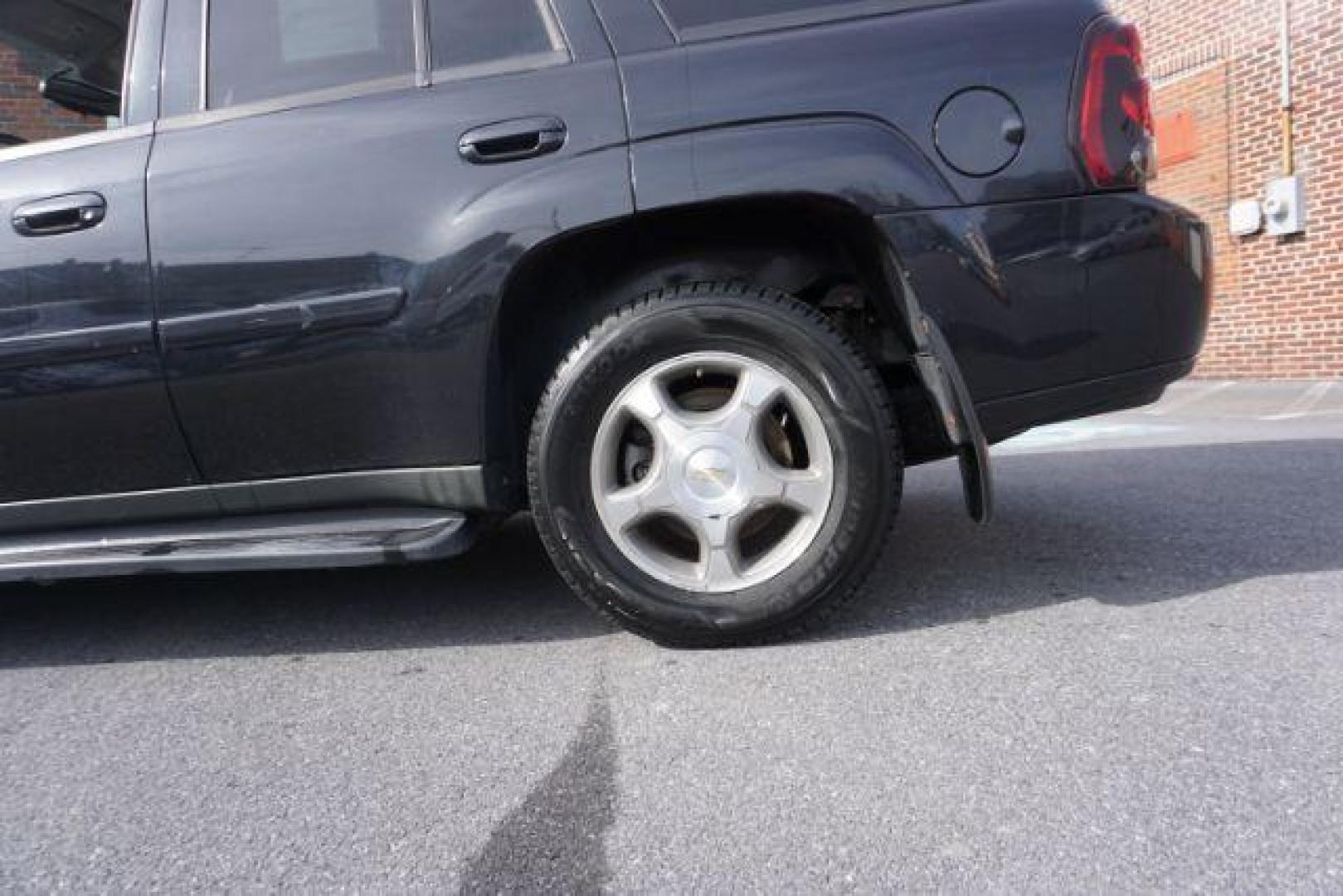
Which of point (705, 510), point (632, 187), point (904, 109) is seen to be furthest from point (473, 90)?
point (705, 510)

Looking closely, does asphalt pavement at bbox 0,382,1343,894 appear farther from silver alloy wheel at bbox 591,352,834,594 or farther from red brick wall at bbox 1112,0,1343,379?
red brick wall at bbox 1112,0,1343,379

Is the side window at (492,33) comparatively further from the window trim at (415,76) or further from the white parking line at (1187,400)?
the white parking line at (1187,400)

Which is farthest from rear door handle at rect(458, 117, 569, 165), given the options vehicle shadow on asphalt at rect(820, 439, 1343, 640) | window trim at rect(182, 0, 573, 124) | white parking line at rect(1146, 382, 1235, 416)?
white parking line at rect(1146, 382, 1235, 416)

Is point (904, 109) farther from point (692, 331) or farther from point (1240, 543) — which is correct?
point (1240, 543)

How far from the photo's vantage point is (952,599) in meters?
2.43

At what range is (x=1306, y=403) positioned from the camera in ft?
20.6

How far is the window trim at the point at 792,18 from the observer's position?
212 cm

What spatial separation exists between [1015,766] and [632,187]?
4.90ft

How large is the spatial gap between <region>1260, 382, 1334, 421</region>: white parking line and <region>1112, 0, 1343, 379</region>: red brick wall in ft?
2.15

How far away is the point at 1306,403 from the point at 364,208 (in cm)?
677

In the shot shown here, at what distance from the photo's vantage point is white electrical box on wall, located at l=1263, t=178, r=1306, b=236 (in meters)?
7.48

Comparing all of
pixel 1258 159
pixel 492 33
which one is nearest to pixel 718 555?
pixel 492 33

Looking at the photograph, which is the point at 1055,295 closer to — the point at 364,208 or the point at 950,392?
the point at 950,392

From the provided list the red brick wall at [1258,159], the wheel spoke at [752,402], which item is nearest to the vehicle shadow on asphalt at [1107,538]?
the wheel spoke at [752,402]
